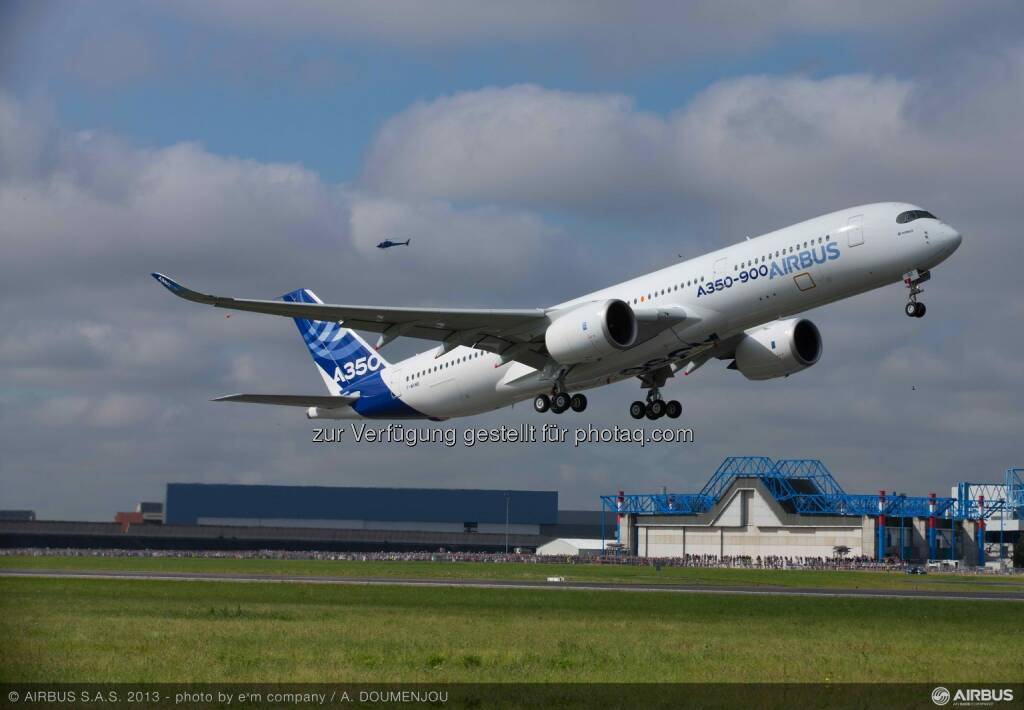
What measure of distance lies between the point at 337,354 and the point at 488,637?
3331 cm

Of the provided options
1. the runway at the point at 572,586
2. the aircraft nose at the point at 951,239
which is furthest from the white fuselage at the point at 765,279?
the runway at the point at 572,586

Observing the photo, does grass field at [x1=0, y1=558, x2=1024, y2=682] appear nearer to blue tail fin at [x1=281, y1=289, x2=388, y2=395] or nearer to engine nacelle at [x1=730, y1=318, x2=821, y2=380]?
engine nacelle at [x1=730, y1=318, x2=821, y2=380]

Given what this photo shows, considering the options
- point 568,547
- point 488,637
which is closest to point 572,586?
point 488,637

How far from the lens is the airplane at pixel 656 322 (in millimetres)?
41094

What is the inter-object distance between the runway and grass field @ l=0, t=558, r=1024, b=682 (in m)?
5.12

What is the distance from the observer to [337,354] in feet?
210

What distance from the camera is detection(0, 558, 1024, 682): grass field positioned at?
25969mm

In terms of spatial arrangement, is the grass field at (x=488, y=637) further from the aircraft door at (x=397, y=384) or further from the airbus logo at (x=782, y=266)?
the airbus logo at (x=782, y=266)

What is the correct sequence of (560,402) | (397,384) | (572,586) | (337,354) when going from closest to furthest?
(560,402) → (572,586) → (397,384) → (337,354)

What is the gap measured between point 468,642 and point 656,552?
98.7 metres

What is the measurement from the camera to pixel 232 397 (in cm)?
5544
